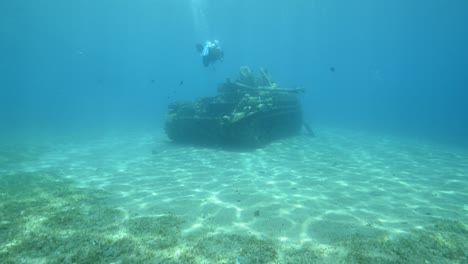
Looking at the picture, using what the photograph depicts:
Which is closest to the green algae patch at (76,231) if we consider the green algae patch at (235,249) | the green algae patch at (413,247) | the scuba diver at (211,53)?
the green algae patch at (235,249)

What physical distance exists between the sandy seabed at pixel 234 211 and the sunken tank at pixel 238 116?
2.32 metres

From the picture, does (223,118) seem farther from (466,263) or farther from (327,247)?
(466,263)

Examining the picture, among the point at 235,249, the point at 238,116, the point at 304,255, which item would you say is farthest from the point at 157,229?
the point at 238,116

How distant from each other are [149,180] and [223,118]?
21.0 ft

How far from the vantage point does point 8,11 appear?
5306 cm

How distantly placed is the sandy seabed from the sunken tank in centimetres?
232

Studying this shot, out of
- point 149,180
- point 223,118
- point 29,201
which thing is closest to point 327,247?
point 149,180

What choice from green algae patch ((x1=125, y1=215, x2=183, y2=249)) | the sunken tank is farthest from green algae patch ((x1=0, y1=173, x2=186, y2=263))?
the sunken tank

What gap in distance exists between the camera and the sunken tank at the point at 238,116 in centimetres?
1571

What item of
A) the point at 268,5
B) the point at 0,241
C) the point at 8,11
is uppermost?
the point at 268,5

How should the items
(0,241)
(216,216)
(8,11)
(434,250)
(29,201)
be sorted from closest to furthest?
(434,250) → (0,241) → (216,216) → (29,201) → (8,11)

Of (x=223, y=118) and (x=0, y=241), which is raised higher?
(x=223, y=118)

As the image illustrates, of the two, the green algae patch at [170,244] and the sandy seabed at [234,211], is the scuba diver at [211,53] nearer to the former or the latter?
the sandy seabed at [234,211]

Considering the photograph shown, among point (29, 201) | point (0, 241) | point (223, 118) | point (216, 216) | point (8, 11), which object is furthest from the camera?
point (8, 11)
